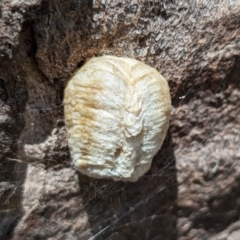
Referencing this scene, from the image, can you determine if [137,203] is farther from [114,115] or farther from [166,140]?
[114,115]

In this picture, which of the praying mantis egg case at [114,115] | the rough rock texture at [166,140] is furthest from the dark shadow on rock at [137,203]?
the praying mantis egg case at [114,115]

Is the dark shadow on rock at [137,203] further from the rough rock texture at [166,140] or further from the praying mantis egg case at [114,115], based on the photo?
the praying mantis egg case at [114,115]

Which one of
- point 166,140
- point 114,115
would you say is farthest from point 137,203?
point 114,115

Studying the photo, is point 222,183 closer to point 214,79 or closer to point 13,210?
point 214,79

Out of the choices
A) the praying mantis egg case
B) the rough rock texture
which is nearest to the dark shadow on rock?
the rough rock texture

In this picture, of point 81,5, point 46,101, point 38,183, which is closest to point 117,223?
point 38,183

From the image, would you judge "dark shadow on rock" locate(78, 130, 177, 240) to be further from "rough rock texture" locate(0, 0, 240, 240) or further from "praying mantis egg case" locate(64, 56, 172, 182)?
"praying mantis egg case" locate(64, 56, 172, 182)
